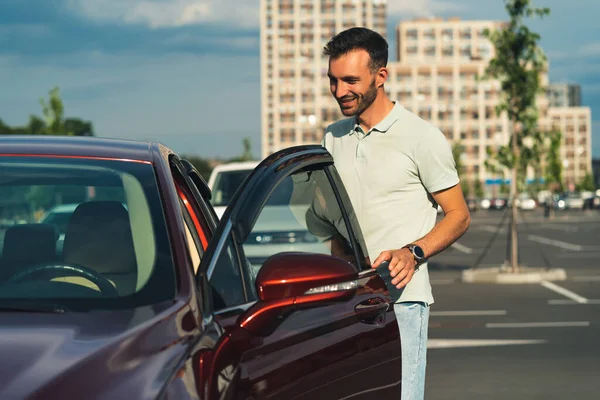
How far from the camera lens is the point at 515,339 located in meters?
13.3

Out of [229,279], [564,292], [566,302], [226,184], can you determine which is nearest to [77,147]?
[229,279]

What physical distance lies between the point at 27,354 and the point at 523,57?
2340 cm

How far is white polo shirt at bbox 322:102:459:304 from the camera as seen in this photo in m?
4.79

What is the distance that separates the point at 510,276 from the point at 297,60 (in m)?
166

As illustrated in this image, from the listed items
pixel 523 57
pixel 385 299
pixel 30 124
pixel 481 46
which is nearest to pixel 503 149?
pixel 523 57

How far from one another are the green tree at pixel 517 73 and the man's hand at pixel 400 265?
67.3 ft

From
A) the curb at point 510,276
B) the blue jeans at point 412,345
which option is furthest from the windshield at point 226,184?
the blue jeans at point 412,345

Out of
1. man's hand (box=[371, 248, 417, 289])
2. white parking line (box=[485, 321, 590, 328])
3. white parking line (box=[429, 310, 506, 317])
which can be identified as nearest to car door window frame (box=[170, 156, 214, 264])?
man's hand (box=[371, 248, 417, 289])

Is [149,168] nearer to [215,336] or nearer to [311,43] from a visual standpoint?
[215,336]

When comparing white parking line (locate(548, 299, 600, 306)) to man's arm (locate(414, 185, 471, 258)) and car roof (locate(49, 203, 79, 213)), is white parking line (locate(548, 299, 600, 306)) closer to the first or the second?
car roof (locate(49, 203, 79, 213))

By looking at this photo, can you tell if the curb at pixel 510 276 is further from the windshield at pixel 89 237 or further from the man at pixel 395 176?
the windshield at pixel 89 237

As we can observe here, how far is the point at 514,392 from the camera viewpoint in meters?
9.42

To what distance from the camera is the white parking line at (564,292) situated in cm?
1861

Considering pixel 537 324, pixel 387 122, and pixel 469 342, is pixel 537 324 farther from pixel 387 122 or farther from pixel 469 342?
pixel 387 122
